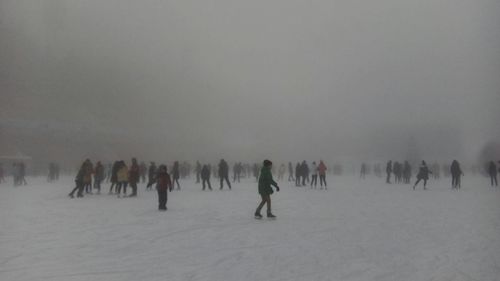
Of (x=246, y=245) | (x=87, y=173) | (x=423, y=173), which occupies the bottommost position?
(x=246, y=245)

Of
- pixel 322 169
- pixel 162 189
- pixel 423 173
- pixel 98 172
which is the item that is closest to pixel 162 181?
pixel 162 189

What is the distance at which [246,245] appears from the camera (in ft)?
26.2

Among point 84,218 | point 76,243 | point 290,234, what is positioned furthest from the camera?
point 84,218

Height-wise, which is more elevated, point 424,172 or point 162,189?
point 424,172

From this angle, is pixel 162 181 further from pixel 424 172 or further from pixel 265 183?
pixel 424 172

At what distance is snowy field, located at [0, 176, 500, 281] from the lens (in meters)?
6.09

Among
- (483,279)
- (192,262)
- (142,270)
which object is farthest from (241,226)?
(483,279)

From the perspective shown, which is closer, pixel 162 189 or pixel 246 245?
pixel 246 245

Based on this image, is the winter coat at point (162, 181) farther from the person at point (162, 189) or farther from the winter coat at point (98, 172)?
the winter coat at point (98, 172)

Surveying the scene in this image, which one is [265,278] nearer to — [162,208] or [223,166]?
[162,208]

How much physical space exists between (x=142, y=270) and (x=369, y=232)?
5.62 m

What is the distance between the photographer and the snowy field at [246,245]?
6.09 m

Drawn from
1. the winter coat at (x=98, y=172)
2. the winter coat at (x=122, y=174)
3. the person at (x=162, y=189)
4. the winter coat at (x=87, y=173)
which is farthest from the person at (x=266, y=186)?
the winter coat at (x=98, y=172)

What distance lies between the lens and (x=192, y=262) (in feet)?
21.9
